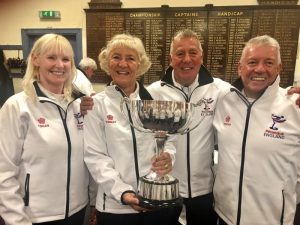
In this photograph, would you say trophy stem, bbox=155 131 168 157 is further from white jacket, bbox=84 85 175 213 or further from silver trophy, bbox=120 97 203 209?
white jacket, bbox=84 85 175 213

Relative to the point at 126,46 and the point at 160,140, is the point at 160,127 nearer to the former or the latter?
the point at 160,140

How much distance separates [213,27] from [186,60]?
106 inches

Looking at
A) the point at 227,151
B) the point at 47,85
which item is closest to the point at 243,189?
the point at 227,151

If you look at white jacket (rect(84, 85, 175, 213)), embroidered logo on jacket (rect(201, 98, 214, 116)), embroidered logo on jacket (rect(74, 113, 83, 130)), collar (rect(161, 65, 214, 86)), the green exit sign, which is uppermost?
the green exit sign

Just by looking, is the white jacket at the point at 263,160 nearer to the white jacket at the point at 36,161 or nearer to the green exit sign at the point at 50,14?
the white jacket at the point at 36,161

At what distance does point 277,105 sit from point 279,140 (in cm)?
19

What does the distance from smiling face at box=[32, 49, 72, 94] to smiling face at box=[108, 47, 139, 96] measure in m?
0.25

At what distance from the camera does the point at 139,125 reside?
150 cm

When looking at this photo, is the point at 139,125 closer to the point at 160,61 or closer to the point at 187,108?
the point at 187,108

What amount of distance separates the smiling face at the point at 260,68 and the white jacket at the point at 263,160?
52mm

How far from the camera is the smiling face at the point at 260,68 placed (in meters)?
1.64

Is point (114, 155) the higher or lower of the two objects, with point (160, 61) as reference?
lower

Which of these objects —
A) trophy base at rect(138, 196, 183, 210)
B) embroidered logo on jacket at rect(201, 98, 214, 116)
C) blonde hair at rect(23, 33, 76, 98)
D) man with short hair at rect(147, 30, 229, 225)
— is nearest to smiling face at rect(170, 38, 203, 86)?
man with short hair at rect(147, 30, 229, 225)

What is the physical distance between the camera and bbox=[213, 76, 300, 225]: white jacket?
157cm
